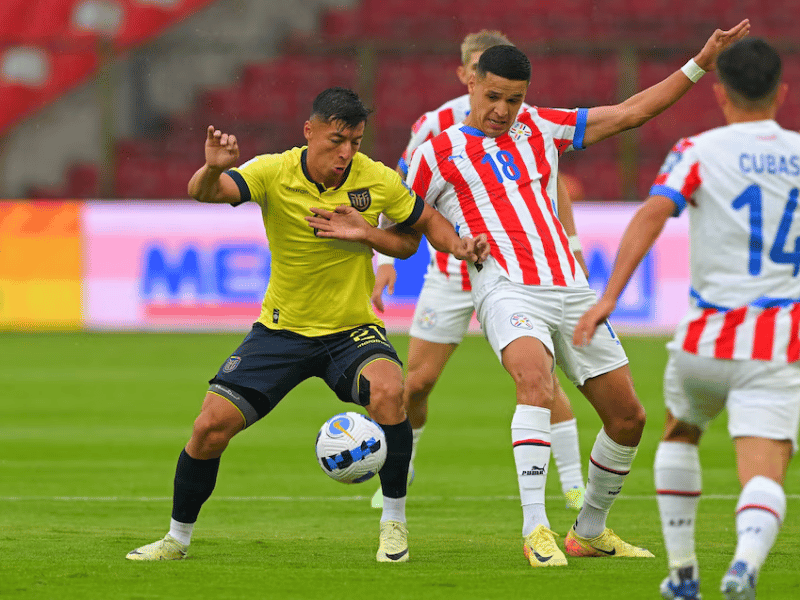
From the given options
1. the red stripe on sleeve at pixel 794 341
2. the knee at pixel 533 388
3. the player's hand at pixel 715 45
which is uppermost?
the player's hand at pixel 715 45

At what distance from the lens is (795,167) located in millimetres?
3977

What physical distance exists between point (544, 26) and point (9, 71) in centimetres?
889

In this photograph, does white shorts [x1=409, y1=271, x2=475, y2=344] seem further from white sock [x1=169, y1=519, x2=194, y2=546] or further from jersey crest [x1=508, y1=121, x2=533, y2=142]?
white sock [x1=169, y1=519, x2=194, y2=546]

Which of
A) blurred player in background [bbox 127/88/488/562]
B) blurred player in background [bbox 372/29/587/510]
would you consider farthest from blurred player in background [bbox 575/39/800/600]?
blurred player in background [bbox 372/29/587/510]

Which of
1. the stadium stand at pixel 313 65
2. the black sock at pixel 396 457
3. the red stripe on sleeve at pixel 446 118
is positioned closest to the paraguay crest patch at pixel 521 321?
the black sock at pixel 396 457

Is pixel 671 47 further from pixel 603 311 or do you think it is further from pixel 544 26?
pixel 603 311

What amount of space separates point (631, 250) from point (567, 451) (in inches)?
123

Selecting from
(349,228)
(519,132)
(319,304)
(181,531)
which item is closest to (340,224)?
(349,228)

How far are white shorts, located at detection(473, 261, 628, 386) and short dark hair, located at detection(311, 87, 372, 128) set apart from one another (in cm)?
91

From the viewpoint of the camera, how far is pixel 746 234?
397 centimetres

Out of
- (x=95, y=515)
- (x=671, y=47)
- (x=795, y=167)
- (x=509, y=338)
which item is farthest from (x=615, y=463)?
(x=671, y=47)

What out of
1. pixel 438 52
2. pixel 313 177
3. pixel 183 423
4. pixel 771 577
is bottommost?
pixel 183 423

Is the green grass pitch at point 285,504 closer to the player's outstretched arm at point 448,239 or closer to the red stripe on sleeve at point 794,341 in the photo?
the red stripe on sleeve at point 794,341

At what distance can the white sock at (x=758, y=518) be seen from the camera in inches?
147
